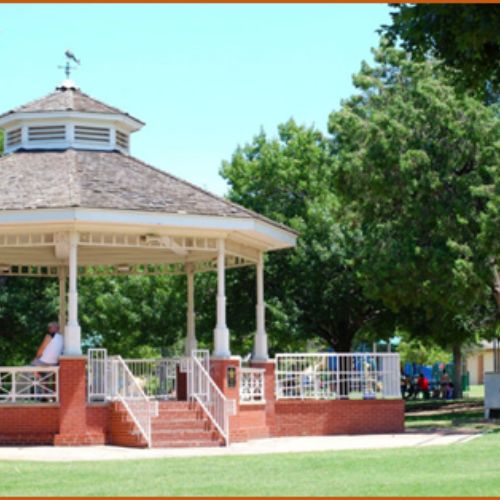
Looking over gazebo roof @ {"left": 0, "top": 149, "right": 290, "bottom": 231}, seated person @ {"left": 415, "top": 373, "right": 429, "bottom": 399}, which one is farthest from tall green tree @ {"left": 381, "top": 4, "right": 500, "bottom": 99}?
seated person @ {"left": 415, "top": 373, "right": 429, "bottom": 399}

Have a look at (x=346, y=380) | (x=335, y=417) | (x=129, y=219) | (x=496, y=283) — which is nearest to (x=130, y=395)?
(x=129, y=219)

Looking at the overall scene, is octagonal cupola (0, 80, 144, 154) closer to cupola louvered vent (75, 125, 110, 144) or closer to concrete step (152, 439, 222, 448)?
cupola louvered vent (75, 125, 110, 144)

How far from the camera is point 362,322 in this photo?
39312 millimetres

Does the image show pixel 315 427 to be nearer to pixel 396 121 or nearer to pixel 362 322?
pixel 396 121

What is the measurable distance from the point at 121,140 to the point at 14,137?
8.29 feet

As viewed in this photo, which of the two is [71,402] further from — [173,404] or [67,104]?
[67,104]

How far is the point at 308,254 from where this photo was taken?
125 feet

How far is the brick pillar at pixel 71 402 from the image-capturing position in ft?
74.6

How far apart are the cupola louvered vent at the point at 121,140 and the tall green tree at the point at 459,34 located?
13.4 metres

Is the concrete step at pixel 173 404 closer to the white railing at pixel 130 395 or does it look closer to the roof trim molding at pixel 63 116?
the white railing at pixel 130 395

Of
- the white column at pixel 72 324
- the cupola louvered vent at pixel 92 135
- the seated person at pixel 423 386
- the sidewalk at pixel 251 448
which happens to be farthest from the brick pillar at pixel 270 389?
the seated person at pixel 423 386

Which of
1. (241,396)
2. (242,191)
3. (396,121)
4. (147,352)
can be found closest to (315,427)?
(241,396)

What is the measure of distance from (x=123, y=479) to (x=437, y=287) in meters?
14.5

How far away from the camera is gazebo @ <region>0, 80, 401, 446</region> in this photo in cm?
2295
